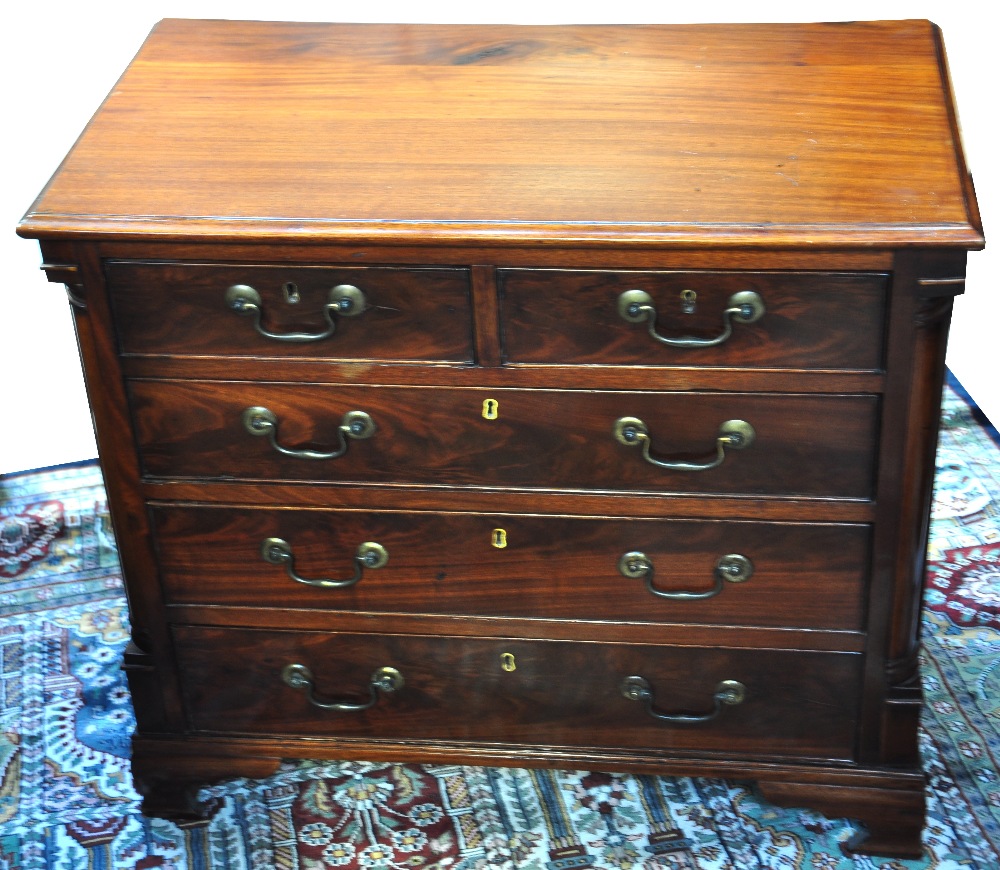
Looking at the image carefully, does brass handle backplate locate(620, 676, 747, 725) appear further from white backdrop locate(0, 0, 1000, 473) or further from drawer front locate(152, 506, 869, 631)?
white backdrop locate(0, 0, 1000, 473)

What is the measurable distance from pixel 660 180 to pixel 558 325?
0.19m

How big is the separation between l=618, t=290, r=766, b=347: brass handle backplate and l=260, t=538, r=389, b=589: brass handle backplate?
448 mm

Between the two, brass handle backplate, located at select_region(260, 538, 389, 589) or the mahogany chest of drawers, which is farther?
brass handle backplate, located at select_region(260, 538, 389, 589)

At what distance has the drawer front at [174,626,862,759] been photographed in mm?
1864

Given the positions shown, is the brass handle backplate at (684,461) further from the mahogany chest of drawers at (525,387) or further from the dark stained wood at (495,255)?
the dark stained wood at (495,255)

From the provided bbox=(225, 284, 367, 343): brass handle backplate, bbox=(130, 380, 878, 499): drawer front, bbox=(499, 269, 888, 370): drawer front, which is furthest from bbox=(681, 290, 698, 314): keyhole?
bbox=(225, 284, 367, 343): brass handle backplate

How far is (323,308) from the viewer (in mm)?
1654

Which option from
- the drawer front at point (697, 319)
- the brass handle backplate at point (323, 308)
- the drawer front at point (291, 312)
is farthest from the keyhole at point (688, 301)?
the brass handle backplate at point (323, 308)

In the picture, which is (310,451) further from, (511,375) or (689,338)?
(689,338)

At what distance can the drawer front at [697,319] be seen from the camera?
5.19 ft

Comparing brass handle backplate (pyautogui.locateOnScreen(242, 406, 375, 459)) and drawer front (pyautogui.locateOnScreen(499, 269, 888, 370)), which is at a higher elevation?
drawer front (pyautogui.locateOnScreen(499, 269, 888, 370))

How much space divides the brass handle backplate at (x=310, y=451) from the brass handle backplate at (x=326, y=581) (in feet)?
0.45

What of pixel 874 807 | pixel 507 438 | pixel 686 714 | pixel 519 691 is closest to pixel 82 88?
pixel 507 438

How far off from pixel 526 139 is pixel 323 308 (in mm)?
312
